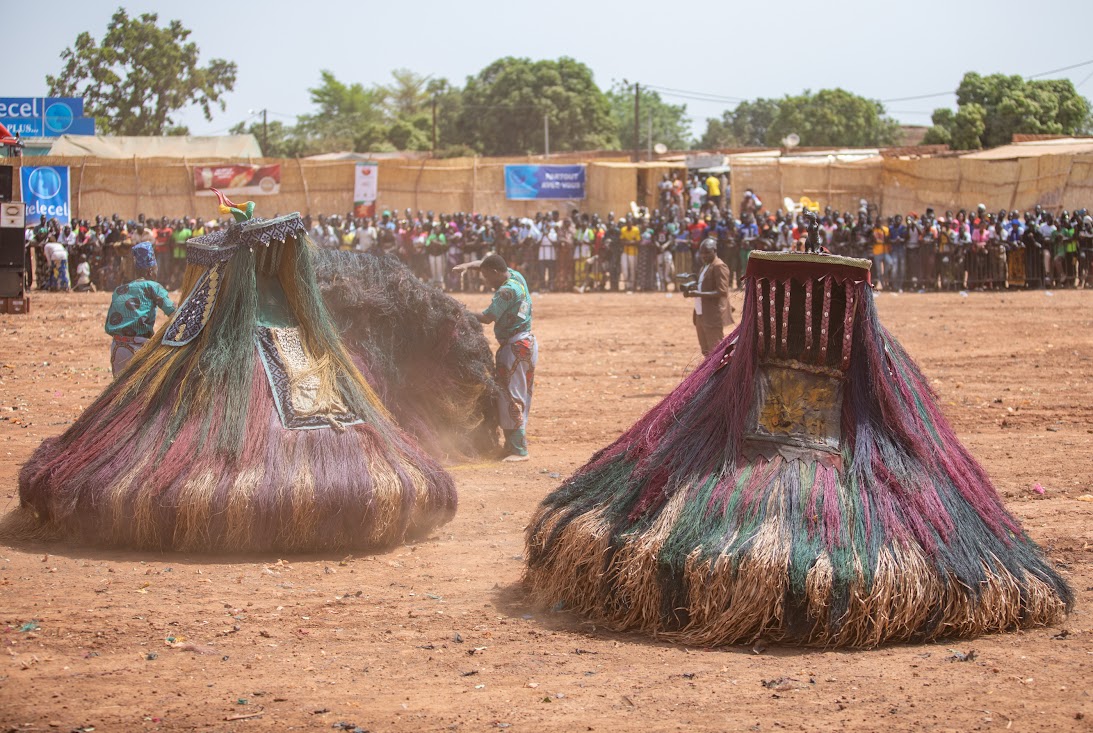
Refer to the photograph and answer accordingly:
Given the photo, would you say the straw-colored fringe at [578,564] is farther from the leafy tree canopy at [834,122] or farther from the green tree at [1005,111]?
the leafy tree canopy at [834,122]

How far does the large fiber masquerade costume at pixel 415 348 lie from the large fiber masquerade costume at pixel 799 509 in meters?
3.37

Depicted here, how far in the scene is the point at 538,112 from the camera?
52.4m

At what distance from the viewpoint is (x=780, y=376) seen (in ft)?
18.8

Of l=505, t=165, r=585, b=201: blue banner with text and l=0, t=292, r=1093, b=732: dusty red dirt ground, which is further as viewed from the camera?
l=505, t=165, r=585, b=201: blue banner with text

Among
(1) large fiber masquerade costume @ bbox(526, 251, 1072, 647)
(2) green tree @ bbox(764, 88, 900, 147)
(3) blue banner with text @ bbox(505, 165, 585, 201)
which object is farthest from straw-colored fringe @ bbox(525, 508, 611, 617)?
(2) green tree @ bbox(764, 88, 900, 147)

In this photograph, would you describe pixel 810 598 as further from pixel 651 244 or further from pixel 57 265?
pixel 57 265

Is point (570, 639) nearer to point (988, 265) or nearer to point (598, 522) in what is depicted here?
point (598, 522)

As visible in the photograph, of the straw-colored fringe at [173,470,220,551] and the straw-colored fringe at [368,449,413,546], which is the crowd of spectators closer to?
the straw-colored fringe at [368,449,413,546]

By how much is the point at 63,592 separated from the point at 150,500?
2.64ft

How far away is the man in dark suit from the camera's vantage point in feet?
42.2

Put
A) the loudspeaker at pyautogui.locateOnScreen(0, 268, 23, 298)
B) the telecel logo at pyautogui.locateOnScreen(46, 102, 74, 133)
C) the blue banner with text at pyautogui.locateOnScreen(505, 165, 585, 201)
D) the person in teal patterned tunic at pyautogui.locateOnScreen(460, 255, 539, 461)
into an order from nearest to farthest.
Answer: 1. the person in teal patterned tunic at pyautogui.locateOnScreen(460, 255, 539, 461)
2. the loudspeaker at pyautogui.locateOnScreen(0, 268, 23, 298)
3. the blue banner with text at pyautogui.locateOnScreen(505, 165, 585, 201)
4. the telecel logo at pyautogui.locateOnScreen(46, 102, 74, 133)

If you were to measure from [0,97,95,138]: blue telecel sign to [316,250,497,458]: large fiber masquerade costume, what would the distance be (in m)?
32.3

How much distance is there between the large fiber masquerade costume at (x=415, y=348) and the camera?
8.96 meters

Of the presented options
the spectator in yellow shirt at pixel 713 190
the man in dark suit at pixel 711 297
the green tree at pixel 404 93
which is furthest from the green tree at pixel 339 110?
the man in dark suit at pixel 711 297
